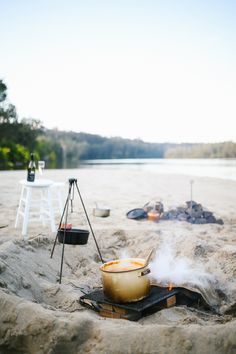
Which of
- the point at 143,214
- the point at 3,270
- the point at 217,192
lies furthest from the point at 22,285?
the point at 217,192

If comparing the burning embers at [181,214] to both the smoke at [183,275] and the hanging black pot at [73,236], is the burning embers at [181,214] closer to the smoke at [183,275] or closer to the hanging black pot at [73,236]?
the smoke at [183,275]

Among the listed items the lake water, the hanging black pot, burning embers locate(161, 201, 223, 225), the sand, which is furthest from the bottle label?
the lake water

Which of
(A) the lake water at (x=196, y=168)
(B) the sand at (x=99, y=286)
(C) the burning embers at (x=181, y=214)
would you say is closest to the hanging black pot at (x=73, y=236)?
(B) the sand at (x=99, y=286)

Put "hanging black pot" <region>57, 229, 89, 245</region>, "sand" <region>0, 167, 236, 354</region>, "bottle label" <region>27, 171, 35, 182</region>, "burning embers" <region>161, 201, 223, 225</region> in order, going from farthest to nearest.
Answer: "burning embers" <region>161, 201, 223, 225</region> → "bottle label" <region>27, 171, 35, 182</region> → "hanging black pot" <region>57, 229, 89, 245</region> → "sand" <region>0, 167, 236, 354</region>

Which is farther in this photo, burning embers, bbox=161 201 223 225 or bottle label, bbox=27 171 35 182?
burning embers, bbox=161 201 223 225

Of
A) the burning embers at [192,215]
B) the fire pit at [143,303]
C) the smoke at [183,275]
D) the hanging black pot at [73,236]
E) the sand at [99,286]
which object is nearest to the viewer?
the sand at [99,286]

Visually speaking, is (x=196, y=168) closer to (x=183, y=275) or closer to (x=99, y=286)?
(x=183, y=275)

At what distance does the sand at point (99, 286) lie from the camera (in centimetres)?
197

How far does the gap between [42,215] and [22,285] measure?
3667 millimetres

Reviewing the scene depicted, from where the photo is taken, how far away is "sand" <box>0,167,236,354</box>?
197 cm

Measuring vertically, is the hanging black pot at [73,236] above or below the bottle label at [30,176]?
below

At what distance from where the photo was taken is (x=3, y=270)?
9.78ft

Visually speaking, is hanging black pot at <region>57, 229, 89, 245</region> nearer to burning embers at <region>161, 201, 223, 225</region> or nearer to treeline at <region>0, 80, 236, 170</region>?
burning embers at <region>161, 201, 223, 225</region>

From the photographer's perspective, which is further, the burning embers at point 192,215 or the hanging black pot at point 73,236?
the burning embers at point 192,215
